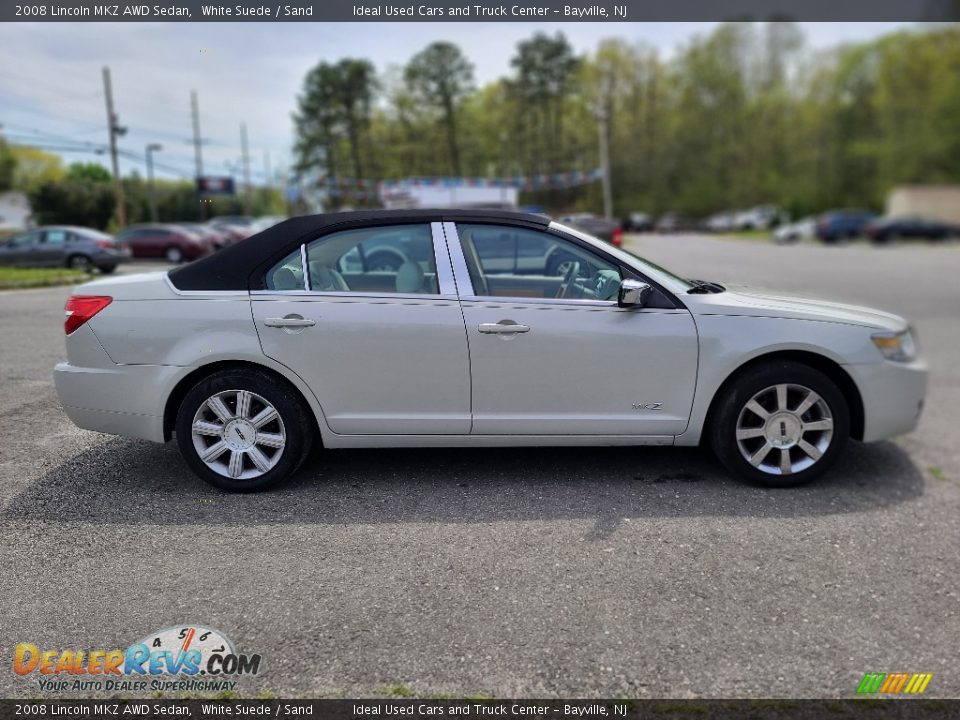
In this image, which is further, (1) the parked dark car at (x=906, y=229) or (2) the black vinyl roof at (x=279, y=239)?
(1) the parked dark car at (x=906, y=229)

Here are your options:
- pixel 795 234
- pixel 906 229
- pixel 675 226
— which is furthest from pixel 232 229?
pixel 675 226

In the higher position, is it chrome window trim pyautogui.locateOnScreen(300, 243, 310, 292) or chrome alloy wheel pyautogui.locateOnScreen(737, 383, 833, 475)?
chrome window trim pyautogui.locateOnScreen(300, 243, 310, 292)

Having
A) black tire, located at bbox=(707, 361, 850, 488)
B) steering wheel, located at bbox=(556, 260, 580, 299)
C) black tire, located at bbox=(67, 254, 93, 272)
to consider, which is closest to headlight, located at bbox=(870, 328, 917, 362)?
black tire, located at bbox=(707, 361, 850, 488)

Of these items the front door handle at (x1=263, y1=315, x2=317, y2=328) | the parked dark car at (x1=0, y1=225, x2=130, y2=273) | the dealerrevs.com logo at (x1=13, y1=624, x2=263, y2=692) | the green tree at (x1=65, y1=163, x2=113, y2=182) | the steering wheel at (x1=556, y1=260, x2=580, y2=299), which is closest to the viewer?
the dealerrevs.com logo at (x1=13, y1=624, x2=263, y2=692)

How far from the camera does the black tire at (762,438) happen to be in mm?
4039

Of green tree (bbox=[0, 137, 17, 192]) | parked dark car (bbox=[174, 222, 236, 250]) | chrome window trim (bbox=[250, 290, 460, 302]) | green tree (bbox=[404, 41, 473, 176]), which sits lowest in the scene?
chrome window trim (bbox=[250, 290, 460, 302])

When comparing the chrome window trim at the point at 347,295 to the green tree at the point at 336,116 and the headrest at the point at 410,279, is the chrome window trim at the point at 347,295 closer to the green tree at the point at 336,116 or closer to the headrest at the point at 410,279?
the headrest at the point at 410,279

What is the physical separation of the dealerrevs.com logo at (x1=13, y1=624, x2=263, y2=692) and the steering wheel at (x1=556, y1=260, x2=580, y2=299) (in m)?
2.51

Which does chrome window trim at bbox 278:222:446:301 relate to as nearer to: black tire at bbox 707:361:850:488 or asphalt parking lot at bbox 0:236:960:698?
asphalt parking lot at bbox 0:236:960:698

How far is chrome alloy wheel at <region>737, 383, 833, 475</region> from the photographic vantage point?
13.3 feet

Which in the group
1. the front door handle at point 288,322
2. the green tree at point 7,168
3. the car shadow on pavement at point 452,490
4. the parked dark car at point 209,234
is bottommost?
the car shadow on pavement at point 452,490

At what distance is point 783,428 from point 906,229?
129 feet

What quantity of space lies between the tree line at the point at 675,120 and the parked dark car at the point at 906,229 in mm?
11848

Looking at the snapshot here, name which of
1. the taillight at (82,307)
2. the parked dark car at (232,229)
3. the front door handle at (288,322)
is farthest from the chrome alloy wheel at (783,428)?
the parked dark car at (232,229)
